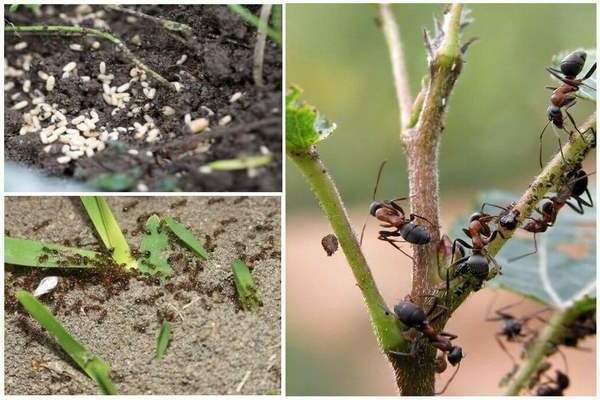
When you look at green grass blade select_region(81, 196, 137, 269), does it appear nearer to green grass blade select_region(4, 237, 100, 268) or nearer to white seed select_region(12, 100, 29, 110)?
green grass blade select_region(4, 237, 100, 268)

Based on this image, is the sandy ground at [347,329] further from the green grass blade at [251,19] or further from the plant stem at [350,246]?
the plant stem at [350,246]

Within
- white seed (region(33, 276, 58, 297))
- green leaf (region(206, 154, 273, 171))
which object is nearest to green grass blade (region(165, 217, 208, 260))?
green leaf (region(206, 154, 273, 171))

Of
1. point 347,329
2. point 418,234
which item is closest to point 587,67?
point 418,234

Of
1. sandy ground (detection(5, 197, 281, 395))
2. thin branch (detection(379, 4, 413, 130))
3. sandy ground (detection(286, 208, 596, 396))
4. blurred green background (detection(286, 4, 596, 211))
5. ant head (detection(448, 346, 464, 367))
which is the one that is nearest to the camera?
thin branch (detection(379, 4, 413, 130))

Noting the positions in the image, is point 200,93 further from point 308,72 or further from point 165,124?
point 308,72

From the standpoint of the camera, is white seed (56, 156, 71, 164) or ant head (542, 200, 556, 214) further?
white seed (56, 156, 71, 164)
